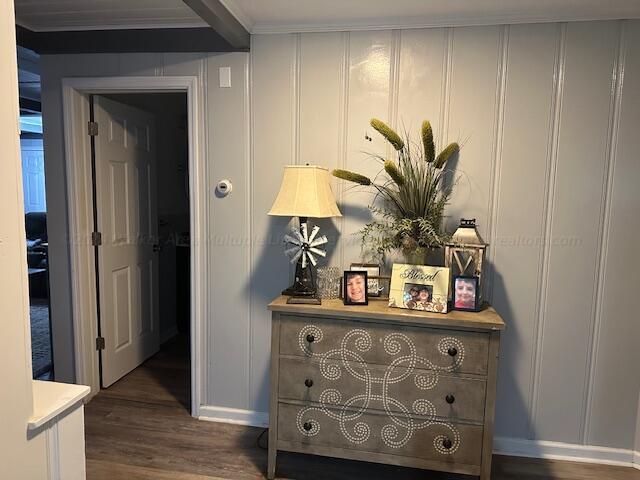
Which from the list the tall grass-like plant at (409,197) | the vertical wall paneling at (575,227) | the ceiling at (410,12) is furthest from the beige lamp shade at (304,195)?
the vertical wall paneling at (575,227)

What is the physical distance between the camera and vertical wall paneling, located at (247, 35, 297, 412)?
241cm

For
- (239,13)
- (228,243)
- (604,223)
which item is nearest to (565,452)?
(604,223)

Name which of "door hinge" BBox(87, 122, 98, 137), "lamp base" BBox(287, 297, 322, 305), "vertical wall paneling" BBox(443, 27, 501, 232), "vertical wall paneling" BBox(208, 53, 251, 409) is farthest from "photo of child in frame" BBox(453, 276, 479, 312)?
"door hinge" BBox(87, 122, 98, 137)

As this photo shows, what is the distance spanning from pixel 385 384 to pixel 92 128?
7.74 feet

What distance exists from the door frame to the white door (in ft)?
0.27

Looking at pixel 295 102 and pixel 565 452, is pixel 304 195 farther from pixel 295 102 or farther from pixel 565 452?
pixel 565 452

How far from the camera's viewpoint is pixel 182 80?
2.50 meters

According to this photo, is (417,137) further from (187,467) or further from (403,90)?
(187,467)

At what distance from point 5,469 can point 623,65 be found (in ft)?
9.45

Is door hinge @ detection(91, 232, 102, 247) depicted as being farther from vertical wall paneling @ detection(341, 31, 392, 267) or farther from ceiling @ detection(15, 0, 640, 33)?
vertical wall paneling @ detection(341, 31, 392, 267)

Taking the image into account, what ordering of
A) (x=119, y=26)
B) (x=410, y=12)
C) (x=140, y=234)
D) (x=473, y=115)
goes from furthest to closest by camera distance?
(x=140, y=234)
(x=119, y=26)
(x=473, y=115)
(x=410, y=12)

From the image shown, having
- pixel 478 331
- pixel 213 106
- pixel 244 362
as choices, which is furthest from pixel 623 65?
pixel 244 362

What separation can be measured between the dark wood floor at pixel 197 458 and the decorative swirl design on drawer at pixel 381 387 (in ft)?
1.08

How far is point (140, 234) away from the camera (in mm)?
3436
